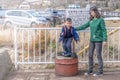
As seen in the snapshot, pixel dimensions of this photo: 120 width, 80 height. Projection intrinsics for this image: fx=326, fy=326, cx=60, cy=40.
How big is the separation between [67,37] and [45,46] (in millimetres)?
1401

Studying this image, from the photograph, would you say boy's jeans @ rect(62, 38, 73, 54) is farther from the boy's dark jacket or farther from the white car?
the white car

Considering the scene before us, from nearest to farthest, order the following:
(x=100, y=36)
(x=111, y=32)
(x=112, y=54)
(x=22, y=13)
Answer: (x=100, y=36)
(x=111, y=32)
(x=112, y=54)
(x=22, y=13)

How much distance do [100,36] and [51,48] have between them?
5.65 feet

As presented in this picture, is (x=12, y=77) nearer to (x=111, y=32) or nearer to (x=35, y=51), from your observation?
(x=35, y=51)

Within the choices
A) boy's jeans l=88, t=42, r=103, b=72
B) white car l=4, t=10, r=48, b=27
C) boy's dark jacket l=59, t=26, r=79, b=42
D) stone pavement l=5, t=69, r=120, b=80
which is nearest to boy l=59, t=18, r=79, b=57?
boy's dark jacket l=59, t=26, r=79, b=42

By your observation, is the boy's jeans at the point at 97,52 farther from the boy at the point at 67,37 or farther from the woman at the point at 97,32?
the boy at the point at 67,37

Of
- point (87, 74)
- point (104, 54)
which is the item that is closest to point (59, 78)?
point (87, 74)

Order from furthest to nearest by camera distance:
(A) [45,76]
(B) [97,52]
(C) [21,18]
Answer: (C) [21,18], (A) [45,76], (B) [97,52]

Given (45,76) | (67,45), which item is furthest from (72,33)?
(45,76)

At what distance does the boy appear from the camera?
8.15 metres

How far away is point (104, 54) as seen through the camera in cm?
954

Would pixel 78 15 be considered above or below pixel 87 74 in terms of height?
above

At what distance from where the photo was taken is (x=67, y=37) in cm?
826

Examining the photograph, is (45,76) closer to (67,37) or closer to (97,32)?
(67,37)
